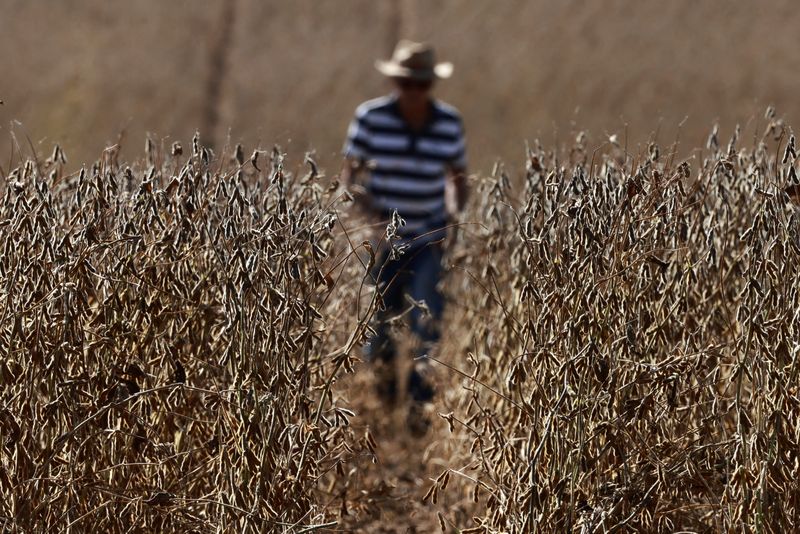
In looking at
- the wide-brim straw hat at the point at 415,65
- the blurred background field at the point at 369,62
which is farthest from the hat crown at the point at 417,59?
the blurred background field at the point at 369,62

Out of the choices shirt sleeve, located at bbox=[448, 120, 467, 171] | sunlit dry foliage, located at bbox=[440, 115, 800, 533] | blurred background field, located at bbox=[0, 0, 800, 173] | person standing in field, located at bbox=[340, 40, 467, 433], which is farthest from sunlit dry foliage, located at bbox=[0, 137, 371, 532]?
blurred background field, located at bbox=[0, 0, 800, 173]

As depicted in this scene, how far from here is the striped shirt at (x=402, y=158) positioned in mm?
6051

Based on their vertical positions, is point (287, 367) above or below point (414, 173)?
above

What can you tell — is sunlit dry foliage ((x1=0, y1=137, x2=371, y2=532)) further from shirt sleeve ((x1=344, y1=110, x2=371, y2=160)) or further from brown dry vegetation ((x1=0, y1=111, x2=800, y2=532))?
shirt sleeve ((x1=344, y1=110, x2=371, y2=160))

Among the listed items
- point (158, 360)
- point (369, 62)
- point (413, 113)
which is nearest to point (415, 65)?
point (413, 113)

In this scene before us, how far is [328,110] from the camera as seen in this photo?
1825 centimetres

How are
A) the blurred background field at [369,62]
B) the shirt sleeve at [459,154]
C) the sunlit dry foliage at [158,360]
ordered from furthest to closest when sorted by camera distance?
the blurred background field at [369,62]
the shirt sleeve at [459,154]
the sunlit dry foliage at [158,360]

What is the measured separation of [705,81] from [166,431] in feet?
55.2

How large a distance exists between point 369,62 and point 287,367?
17698mm

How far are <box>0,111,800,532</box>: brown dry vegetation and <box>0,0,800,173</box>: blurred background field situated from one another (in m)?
12.4

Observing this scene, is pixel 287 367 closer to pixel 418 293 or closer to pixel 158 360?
pixel 158 360

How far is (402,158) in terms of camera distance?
608 centimetres

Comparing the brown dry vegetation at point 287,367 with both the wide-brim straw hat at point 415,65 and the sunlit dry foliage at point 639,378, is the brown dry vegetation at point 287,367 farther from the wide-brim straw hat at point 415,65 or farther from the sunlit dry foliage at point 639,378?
the wide-brim straw hat at point 415,65

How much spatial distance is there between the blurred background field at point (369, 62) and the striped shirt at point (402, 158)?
9.67 m
